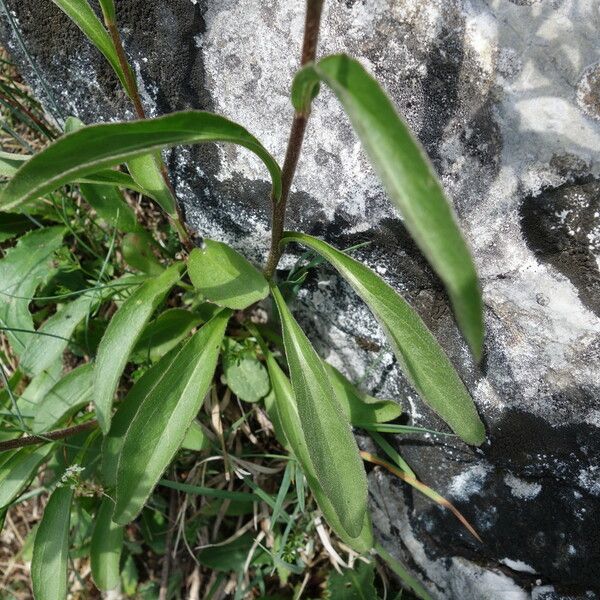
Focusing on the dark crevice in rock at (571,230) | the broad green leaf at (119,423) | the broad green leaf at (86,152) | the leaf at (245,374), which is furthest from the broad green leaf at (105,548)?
the dark crevice in rock at (571,230)

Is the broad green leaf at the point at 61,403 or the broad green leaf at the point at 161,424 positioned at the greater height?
the broad green leaf at the point at 61,403

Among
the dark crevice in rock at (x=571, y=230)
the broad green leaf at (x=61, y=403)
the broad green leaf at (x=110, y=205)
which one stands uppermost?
the broad green leaf at (x=110, y=205)

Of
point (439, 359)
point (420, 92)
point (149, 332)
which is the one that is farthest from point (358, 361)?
point (420, 92)

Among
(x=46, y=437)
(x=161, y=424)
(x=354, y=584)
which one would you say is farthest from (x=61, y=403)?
(x=354, y=584)

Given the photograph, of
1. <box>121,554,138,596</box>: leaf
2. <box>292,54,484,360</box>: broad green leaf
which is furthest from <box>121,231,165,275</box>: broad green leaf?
<box>292,54,484,360</box>: broad green leaf

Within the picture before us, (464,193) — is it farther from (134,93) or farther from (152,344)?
(152,344)

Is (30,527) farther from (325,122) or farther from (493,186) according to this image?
(493,186)

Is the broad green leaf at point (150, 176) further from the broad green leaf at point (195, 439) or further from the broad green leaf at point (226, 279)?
the broad green leaf at point (195, 439)
